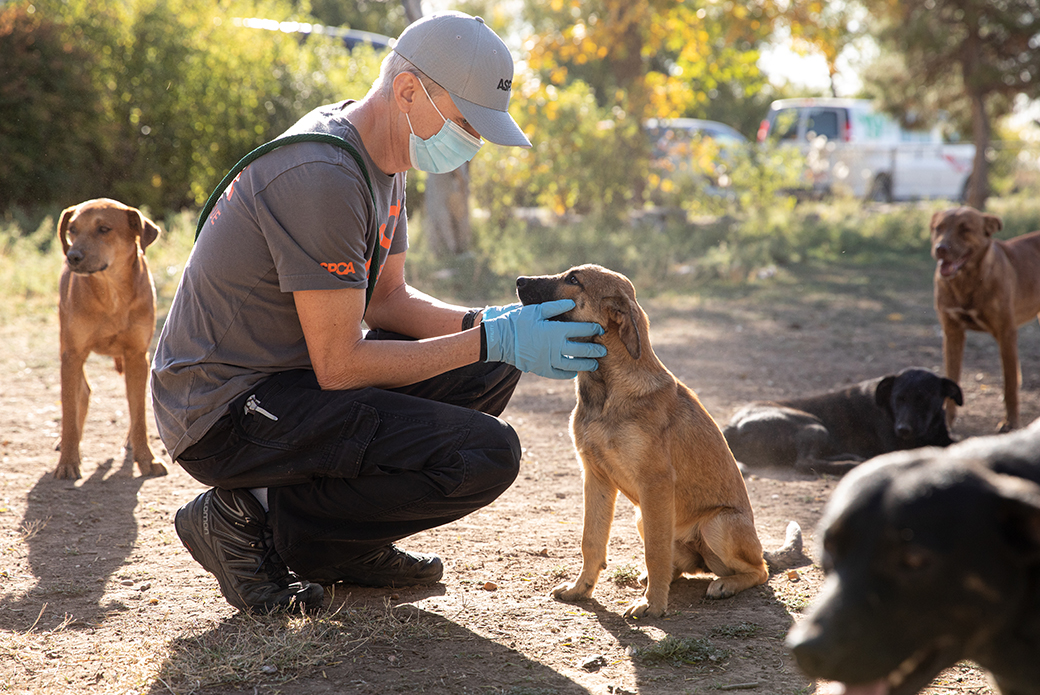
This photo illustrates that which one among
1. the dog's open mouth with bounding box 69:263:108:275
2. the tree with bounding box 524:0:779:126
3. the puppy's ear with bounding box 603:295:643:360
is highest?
the tree with bounding box 524:0:779:126

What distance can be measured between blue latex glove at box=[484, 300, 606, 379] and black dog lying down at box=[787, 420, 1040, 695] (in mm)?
1900

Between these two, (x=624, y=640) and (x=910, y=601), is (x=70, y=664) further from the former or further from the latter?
(x=910, y=601)

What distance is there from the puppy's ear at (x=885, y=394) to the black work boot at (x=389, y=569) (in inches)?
136

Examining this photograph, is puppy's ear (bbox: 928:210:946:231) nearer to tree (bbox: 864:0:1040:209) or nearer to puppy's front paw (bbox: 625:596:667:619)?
puppy's front paw (bbox: 625:596:667:619)

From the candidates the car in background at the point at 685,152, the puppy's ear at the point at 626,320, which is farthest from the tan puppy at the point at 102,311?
the car in background at the point at 685,152

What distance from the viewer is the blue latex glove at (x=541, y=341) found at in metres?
3.34

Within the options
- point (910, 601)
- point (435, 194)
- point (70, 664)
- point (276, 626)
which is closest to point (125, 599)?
point (70, 664)

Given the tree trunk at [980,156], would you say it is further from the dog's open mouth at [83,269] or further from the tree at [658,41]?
the dog's open mouth at [83,269]

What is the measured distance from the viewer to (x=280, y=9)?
1625 cm

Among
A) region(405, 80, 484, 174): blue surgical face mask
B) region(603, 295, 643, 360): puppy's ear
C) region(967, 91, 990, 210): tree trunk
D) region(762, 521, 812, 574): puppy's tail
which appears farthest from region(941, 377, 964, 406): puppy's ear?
region(967, 91, 990, 210): tree trunk

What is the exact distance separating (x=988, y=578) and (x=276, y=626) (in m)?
2.40

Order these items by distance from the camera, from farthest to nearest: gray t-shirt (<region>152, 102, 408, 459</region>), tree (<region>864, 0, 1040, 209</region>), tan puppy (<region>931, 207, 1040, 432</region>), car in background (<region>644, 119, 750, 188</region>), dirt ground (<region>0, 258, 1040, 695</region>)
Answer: car in background (<region>644, 119, 750, 188</region>) → tree (<region>864, 0, 1040, 209</region>) → tan puppy (<region>931, 207, 1040, 432</region>) → gray t-shirt (<region>152, 102, 408, 459</region>) → dirt ground (<region>0, 258, 1040, 695</region>)

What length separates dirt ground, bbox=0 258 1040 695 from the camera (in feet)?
9.09

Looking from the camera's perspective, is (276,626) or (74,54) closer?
(276,626)
